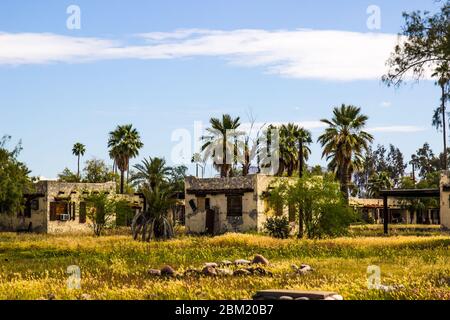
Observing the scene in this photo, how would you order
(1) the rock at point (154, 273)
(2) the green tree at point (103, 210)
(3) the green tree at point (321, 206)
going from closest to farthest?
(1) the rock at point (154, 273), (3) the green tree at point (321, 206), (2) the green tree at point (103, 210)

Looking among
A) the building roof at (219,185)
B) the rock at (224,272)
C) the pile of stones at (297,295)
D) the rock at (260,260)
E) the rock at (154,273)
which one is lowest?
the rock at (154,273)

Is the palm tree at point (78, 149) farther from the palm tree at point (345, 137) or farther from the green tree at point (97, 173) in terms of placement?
the palm tree at point (345, 137)

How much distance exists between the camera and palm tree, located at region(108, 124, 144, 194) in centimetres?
7225

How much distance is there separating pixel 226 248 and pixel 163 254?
373 cm

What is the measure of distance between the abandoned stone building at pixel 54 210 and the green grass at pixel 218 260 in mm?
17279

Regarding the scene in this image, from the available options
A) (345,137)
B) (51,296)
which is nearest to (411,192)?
(345,137)

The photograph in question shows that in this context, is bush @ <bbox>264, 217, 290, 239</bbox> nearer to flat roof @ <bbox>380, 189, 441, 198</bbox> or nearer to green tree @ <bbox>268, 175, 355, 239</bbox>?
green tree @ <bbox>268, 175, 355, 239</bbox>

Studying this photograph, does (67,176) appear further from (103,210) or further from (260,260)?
(260,260)

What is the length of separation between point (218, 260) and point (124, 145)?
147 feet

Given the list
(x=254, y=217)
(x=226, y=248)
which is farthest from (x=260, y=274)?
(x=254, y=217)

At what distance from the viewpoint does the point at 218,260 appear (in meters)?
28.8

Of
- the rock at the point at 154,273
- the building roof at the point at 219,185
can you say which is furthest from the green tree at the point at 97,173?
the rock at the point at 154,273

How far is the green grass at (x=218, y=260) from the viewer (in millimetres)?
17359

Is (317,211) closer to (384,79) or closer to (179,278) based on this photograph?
(384,79)
